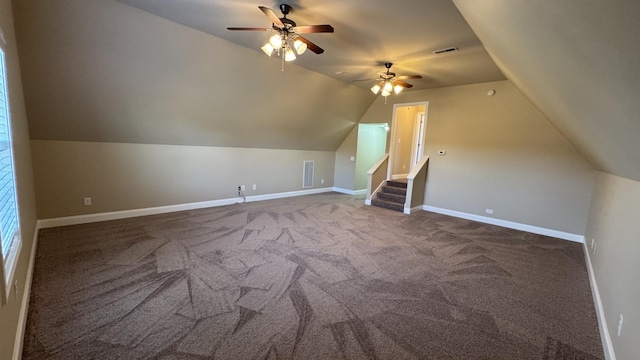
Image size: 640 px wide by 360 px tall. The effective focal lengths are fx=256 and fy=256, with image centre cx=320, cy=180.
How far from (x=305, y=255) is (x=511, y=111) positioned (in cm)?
498

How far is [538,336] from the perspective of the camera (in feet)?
7.10

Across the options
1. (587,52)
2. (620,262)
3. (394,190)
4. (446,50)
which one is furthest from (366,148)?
(587,52)

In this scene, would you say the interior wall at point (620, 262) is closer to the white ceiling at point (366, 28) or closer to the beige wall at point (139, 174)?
the white ceiling at point (366, 28)

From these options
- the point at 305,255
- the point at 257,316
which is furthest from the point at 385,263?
the point at 257,316

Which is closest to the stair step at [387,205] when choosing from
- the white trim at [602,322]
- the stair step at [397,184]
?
the stair step at [397,184]

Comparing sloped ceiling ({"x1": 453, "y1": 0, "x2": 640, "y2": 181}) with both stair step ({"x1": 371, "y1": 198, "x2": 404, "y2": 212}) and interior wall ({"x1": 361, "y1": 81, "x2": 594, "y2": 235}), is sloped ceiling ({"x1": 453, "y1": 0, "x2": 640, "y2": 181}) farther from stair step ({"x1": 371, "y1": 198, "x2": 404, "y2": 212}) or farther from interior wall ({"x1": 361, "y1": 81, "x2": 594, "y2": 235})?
stair step ({"x1": 371, "y1": 198, "x2": 404, "y2": 212})

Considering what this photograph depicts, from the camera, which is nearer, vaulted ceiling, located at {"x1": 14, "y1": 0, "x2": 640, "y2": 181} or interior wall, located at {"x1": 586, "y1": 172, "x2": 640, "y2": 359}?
vaulted ceiling, located at {"x1": 14, "y1": 0, "x2": 640, "y2": 181}

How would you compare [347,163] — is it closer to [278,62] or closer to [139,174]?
[278,62]

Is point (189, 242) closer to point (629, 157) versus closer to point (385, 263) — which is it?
point (385, 263)

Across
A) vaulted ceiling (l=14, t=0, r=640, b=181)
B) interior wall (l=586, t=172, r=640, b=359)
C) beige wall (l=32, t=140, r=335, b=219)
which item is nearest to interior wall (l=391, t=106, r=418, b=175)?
vaulted ceiling (l=14, t=0, r=640, b=181)

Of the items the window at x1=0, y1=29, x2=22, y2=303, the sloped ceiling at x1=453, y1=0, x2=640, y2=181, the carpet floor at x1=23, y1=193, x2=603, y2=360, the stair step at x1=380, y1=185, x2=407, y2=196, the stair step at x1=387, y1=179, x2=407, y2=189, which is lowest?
the carpet floor at x1=23, y1=193, x2=603, y2=360

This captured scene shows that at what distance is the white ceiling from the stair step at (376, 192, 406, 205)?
3.02m

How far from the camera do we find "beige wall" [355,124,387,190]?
25.9 ft

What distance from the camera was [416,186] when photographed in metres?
6.02
